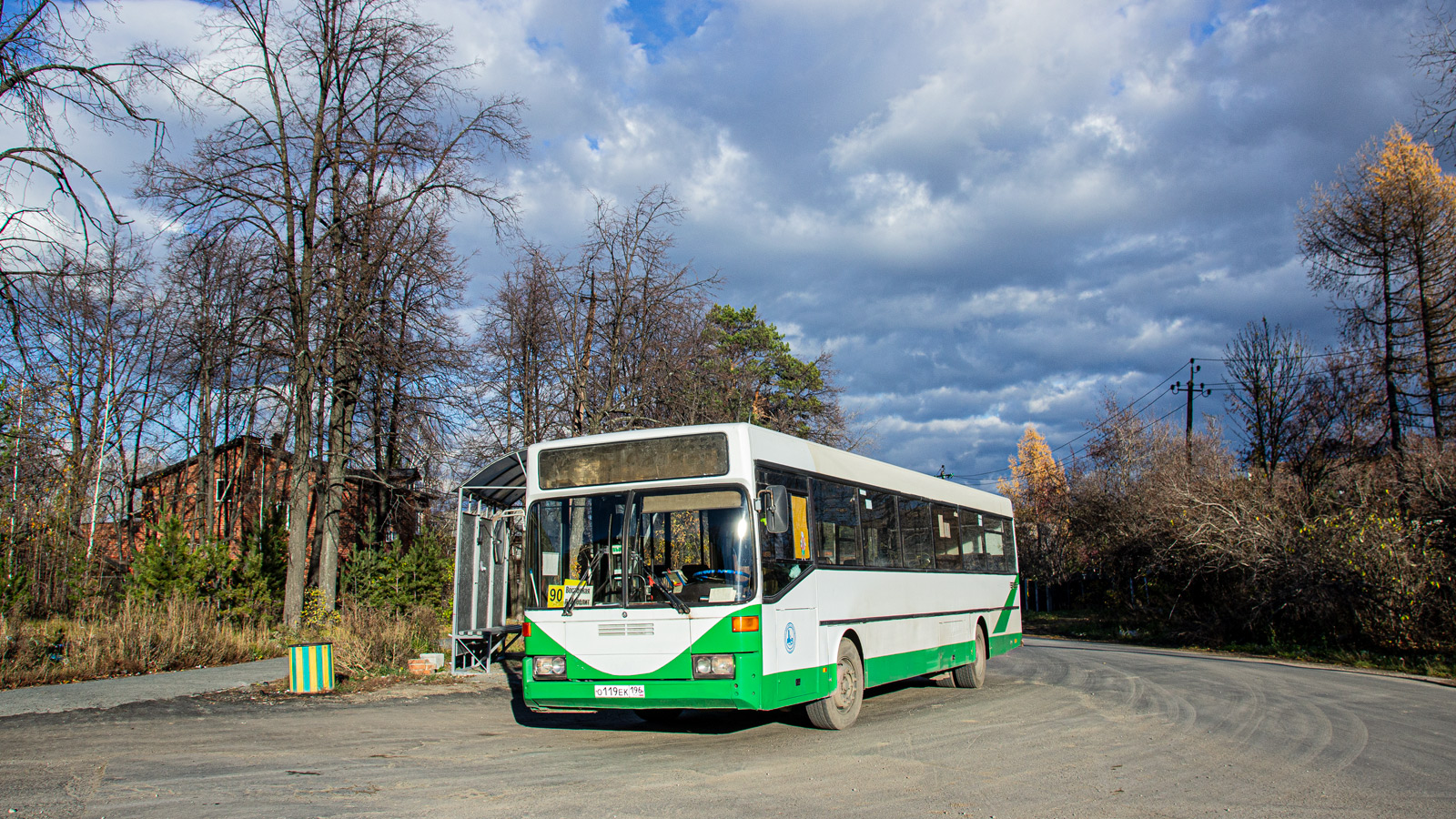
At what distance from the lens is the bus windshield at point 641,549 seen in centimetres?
830

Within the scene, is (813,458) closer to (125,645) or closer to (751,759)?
(751,759)

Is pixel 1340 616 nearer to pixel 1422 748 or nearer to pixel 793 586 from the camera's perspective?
pixel 1422 748

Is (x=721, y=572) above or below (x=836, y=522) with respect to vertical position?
below

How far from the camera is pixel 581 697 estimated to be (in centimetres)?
848

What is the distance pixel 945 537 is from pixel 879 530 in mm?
2582

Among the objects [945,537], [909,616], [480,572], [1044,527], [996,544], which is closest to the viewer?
[909,616]

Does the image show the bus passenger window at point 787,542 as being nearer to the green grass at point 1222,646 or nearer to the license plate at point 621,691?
the license plate at point 621,691

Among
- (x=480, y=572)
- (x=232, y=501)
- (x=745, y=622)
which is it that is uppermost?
(x=232, y=501)

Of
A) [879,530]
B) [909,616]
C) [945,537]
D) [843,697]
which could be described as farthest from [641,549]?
[945,537]

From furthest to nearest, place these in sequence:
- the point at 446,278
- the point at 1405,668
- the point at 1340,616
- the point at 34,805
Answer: the point at 446,278, the point at 1340,616, the point at 1405,668, the point at 34,805

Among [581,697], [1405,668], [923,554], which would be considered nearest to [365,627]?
[581,697]

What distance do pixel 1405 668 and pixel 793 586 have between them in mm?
14837

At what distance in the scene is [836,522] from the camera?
392 inches

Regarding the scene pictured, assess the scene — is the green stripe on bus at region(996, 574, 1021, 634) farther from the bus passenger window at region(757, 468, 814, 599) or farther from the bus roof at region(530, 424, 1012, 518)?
the bus passenger window at region(757, 468, 814, 599)
